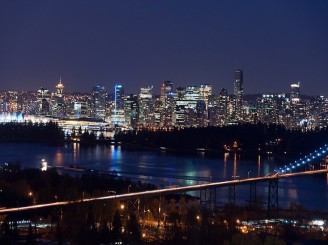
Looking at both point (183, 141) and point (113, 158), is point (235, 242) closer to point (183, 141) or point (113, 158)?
point (113, 158)

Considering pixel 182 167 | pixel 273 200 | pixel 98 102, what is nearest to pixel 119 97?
pixel 98 102

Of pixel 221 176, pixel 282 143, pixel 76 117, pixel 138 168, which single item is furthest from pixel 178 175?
pixel 76 117

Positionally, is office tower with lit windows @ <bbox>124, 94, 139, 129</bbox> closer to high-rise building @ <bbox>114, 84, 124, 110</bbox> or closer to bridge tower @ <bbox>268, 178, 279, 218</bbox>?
high-rise building @ <bbox>114, 84, 124, 110</bbox>

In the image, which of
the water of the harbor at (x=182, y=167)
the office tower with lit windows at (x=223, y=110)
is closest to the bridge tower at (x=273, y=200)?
the water of the harbor at (x=182, y=167)

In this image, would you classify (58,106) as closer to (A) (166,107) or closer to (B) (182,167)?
(A) (166,107)

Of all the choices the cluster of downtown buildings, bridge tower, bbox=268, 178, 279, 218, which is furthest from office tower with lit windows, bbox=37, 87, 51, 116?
bridge tower, bbox=268, 178, 279, 218

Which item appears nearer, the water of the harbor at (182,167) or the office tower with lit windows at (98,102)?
the water of the harbor at (182,167)

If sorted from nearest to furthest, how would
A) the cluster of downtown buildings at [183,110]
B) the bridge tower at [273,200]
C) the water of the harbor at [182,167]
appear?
the bridge tower at [273,200], the water of the harbor at [182,167], the cluster of downtown buildings at [183,110]

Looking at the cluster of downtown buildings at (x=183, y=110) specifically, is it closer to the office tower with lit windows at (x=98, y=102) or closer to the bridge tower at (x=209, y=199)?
the office tower with lit windows at (x=98, y=102)
